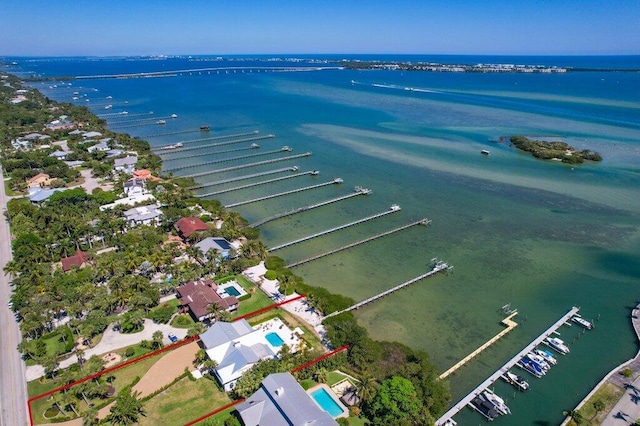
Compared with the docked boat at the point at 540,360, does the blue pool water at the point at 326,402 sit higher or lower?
higher

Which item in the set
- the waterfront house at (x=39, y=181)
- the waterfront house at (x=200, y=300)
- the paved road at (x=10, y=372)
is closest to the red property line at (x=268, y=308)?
the waterfront house at (x=200, y=300)

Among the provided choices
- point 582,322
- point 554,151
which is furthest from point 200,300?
point 554,151

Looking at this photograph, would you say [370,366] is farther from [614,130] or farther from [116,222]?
[614,130]

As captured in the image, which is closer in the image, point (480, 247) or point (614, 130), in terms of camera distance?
point (480, 247)

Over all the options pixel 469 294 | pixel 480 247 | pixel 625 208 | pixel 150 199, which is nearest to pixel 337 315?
pixel 469 294

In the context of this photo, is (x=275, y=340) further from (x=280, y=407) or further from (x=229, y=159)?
(x=229, y=159)

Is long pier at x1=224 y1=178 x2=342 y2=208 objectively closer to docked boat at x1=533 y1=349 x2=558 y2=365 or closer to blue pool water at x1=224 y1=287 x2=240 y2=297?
blue pool water at x1=224 y1=287 x2=240 y2=297

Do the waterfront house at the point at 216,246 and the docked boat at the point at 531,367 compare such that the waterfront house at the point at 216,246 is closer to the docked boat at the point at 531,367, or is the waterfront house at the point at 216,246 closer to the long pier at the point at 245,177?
the long pier at the point at 245,177
